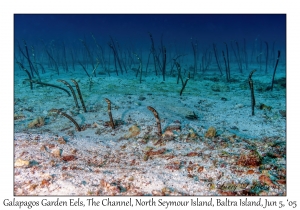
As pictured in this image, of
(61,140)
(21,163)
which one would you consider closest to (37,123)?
(61,140)

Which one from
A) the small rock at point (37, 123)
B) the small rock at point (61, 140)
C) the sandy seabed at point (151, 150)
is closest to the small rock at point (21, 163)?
the sandy seabed at point (151, 150)

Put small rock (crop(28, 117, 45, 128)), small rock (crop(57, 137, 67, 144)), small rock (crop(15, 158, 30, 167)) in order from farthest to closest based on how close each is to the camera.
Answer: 1. small rock (crop(28, 117, 45, 128))
2. small rock (crop(57, 137, 67, 144))
3. small rock (crop(15, 158, 30, 167))

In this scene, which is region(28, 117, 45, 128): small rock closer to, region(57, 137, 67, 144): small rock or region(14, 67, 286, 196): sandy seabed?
region(14, 67, 286, 196): sandy seabed

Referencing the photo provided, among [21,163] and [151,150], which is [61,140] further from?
[151,150]

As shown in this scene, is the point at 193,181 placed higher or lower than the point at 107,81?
lower

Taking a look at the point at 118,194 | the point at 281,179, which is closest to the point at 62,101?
the point at 118,194

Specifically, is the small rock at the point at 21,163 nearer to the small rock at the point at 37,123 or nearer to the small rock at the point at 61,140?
the small rock at the point at 61,140

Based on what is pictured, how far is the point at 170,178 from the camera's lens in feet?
8.93

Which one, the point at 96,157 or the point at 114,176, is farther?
the point at 96,157

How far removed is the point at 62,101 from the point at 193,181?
5.55 meters

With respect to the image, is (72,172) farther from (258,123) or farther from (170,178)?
(258,123)

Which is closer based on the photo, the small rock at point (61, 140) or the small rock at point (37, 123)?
the small rock at point (61, 140)

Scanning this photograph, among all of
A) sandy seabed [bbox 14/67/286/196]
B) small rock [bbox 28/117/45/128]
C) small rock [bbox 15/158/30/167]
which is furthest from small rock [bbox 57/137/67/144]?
small rock [bbox 28/117/45/128]
